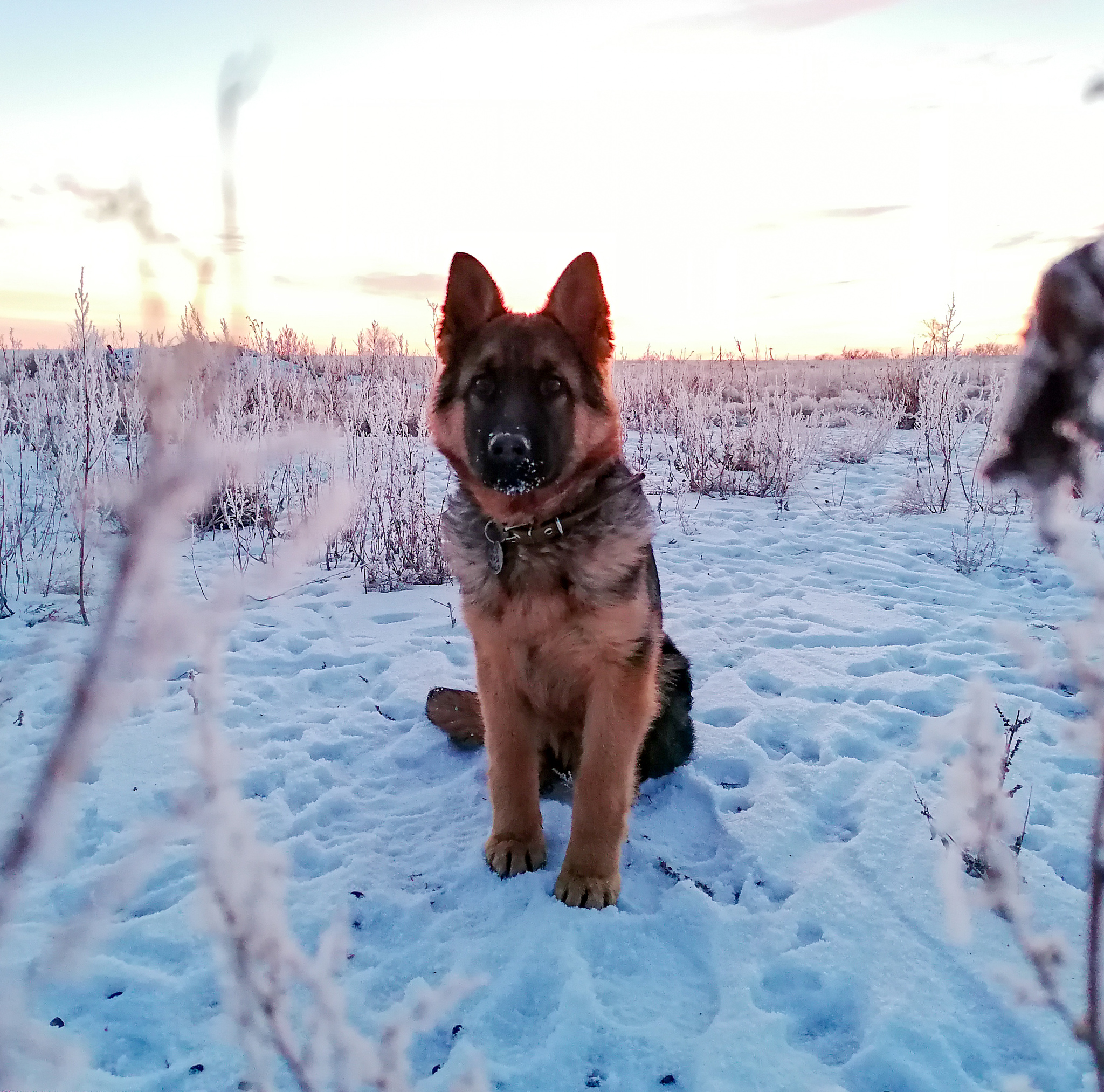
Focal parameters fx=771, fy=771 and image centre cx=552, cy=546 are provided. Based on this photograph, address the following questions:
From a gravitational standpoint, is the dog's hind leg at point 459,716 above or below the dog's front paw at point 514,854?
above

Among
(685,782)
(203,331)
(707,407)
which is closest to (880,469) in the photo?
(707,407)

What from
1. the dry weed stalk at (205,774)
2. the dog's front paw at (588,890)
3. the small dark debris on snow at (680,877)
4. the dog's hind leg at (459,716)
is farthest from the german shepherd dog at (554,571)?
the dry weed stalk at (205,774)

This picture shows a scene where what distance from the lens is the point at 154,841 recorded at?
2.09 ft

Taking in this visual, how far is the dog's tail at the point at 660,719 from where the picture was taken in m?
3.14

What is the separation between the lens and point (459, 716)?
137 inches

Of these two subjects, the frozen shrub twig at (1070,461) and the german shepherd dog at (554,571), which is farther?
the german shepherd dog at (554,571)

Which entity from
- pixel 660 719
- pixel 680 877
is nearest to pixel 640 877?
pixel 680 877

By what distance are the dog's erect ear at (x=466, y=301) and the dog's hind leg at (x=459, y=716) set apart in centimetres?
149

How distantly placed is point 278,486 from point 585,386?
5.20 m

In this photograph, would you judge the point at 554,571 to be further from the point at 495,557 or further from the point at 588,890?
the point at 588,890

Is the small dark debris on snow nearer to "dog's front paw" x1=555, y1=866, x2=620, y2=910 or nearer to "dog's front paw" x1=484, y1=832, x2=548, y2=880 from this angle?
"dog's front paw" x1=555, y1=866, x2=620, y2=910

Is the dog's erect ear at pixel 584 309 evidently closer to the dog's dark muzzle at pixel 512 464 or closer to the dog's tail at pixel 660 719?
the dog's dark muzzle at pixel 512 464

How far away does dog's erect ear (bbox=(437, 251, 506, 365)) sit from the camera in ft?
10.1

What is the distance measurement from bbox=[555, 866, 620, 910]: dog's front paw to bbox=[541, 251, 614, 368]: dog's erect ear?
1.92m
